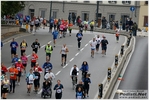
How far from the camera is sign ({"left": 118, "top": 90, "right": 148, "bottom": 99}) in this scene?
2530cm

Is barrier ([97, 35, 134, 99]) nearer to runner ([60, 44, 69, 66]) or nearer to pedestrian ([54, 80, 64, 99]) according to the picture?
pedestrian ([54, 80, 64, 99])

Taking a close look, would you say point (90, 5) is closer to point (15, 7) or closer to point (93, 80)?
point (15, 7)

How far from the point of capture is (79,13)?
78062mm

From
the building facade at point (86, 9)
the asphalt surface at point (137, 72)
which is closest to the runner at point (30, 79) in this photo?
the asphalt surface at point (137, 72)

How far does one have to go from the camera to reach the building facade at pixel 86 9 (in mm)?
76125

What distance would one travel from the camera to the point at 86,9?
77.8 meters

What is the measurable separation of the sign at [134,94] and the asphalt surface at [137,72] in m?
0.40


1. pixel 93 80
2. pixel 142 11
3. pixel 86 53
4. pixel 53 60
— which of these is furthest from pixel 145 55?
pixel 142 11

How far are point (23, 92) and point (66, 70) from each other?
6343 millimetres

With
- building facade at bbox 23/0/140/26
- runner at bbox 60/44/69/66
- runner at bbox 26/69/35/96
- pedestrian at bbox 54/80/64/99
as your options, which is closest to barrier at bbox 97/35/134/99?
pedestrian at bbox 54/80/64/99

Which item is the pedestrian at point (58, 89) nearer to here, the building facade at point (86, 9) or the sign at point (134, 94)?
the sign at point (134, 94)

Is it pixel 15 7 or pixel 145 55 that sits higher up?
pixel 15 7

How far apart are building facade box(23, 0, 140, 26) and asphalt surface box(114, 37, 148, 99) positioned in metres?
31.3

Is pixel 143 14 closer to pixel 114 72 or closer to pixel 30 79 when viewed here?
pixel 114 72
